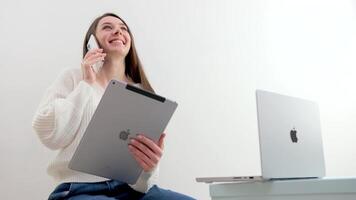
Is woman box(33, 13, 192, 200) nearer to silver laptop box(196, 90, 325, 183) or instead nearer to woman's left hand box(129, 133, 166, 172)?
woman's left hand box(129, 133, 166, 172)

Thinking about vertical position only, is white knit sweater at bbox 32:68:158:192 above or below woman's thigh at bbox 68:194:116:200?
above

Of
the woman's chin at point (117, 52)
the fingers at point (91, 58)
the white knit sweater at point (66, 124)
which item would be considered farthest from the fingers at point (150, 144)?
the woman's chin at point (117, 52)

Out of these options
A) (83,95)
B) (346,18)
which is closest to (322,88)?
(346,18)

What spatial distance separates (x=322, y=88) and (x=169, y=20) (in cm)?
106

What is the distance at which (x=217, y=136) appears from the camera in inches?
75.1

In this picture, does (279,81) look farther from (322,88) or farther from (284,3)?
(284,3)

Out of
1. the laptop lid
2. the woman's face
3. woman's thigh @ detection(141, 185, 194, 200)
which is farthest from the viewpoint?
the woman's face

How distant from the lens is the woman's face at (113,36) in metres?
1.38

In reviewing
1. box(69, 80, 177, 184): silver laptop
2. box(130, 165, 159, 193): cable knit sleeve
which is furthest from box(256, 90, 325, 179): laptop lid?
box(130, 165, 159, 193): cable knit sleeve

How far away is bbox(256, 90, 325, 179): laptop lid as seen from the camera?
3.03ft

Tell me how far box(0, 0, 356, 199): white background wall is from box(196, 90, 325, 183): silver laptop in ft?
2.57

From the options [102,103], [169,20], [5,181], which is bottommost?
[5,181]

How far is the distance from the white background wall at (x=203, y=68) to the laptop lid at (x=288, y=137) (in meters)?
0.79

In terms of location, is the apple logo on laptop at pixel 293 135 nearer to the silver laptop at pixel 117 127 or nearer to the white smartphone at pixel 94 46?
the silver laptop at pixel 117 127
